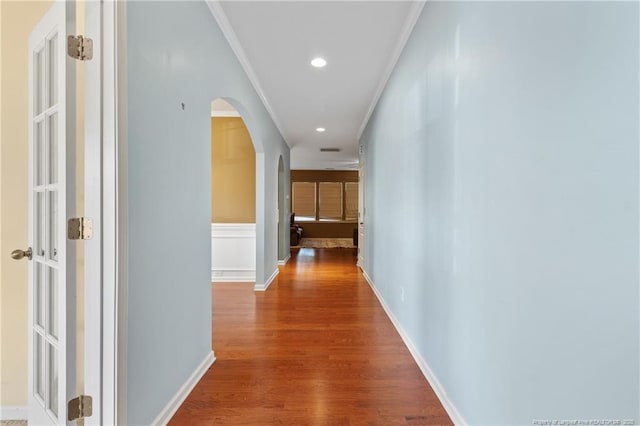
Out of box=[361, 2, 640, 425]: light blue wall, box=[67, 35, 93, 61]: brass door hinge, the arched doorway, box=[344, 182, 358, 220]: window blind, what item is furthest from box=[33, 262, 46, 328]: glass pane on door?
box=[344, 182, 358, 220]: window blind

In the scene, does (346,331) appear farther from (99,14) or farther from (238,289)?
(99,14)

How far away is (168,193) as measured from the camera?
1.65 metres

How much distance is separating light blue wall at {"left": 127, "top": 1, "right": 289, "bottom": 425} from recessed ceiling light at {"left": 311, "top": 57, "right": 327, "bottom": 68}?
3.31 feet

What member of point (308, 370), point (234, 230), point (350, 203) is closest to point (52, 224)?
A: point (308, 370)

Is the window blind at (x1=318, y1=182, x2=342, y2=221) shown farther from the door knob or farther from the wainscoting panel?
the door knob

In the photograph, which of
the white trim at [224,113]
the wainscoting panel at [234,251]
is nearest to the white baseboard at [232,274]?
the wainscoting panel at [234,251]

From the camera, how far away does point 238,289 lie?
4.29m

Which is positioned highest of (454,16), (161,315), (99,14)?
(454,16)

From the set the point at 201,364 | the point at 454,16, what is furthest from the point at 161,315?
the point at 454,16

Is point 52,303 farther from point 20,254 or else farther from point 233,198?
point 233,198

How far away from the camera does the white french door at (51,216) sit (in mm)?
1236

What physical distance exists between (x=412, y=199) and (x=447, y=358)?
3.80ft

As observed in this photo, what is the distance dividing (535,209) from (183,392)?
80.8 inches

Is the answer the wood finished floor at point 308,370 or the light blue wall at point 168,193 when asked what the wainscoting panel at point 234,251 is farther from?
the light blue wall at point 168,193
